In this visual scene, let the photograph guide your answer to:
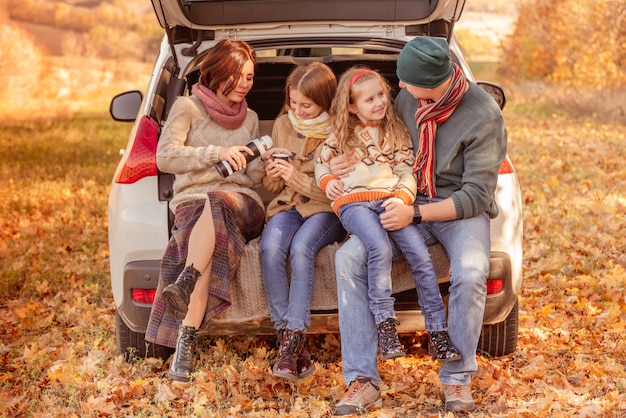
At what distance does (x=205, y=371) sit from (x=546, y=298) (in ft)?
8.55

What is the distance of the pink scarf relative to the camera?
173 inches

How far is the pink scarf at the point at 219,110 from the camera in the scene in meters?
4.39

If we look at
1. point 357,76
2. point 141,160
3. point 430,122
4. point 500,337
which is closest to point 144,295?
point 141,160

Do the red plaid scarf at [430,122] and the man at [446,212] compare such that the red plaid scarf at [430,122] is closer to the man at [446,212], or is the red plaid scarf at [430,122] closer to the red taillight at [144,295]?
the man at [446,212]

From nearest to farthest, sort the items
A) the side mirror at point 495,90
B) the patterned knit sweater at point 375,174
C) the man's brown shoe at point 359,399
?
the man's brown shoe at point 359,399 → the patterned knit sweater at point 375,174 → the side mirror at point 495,90

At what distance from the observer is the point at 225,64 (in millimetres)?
4348

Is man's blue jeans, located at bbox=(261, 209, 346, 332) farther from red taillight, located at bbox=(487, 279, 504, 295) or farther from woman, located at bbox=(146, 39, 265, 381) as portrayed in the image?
red taillight, located at bbox=(487, 279, 504, 295)

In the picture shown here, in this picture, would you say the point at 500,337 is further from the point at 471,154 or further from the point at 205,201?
the point at 205,201

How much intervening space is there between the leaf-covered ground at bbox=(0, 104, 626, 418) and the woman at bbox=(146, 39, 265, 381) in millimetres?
368

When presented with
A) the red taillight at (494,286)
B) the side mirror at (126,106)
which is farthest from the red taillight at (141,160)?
the red taillight at (494,286)

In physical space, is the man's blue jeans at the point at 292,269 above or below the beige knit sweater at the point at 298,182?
below

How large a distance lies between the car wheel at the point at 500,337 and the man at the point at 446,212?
2.01ft

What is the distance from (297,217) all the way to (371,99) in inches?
26.2

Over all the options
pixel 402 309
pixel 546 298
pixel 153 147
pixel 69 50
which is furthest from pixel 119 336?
pixel 69 50
